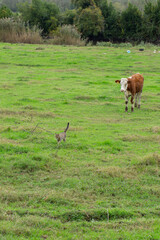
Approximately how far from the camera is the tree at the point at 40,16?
46.7 meters

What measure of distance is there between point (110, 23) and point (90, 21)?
448 cm

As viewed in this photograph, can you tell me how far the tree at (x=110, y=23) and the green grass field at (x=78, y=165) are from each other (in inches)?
1328

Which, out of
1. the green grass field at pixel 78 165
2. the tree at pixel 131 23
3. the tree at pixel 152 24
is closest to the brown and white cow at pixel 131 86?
the green grass field at pixel 78 165

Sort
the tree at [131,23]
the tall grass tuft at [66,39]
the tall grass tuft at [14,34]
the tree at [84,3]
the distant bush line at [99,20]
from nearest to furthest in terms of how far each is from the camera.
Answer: the tall grass tuft at [14,34], the tall grass tuft at [66,39], the distant bush line at [99,20], the tree at [84,3], the tree at [131,23]

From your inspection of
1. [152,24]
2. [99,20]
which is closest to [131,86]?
[99,20]

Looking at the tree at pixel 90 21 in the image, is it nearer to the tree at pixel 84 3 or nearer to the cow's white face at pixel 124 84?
the tree at pixel 84 3

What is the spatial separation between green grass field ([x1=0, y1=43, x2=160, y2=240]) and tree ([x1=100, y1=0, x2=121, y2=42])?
3372cm

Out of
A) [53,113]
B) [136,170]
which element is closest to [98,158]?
[136,170]

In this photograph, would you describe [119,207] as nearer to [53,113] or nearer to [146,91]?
[53,113]

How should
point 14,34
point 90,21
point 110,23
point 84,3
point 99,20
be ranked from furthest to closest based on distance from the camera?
point 110,23 < point 84,3 < point 99,20 < point 90,21 < point 14,34

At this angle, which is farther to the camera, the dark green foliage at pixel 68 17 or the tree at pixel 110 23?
the dark green foliage at pixel 68 17

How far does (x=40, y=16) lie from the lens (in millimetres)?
47000

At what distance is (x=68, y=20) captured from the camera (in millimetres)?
49344

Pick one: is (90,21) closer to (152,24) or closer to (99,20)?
(99,20)
